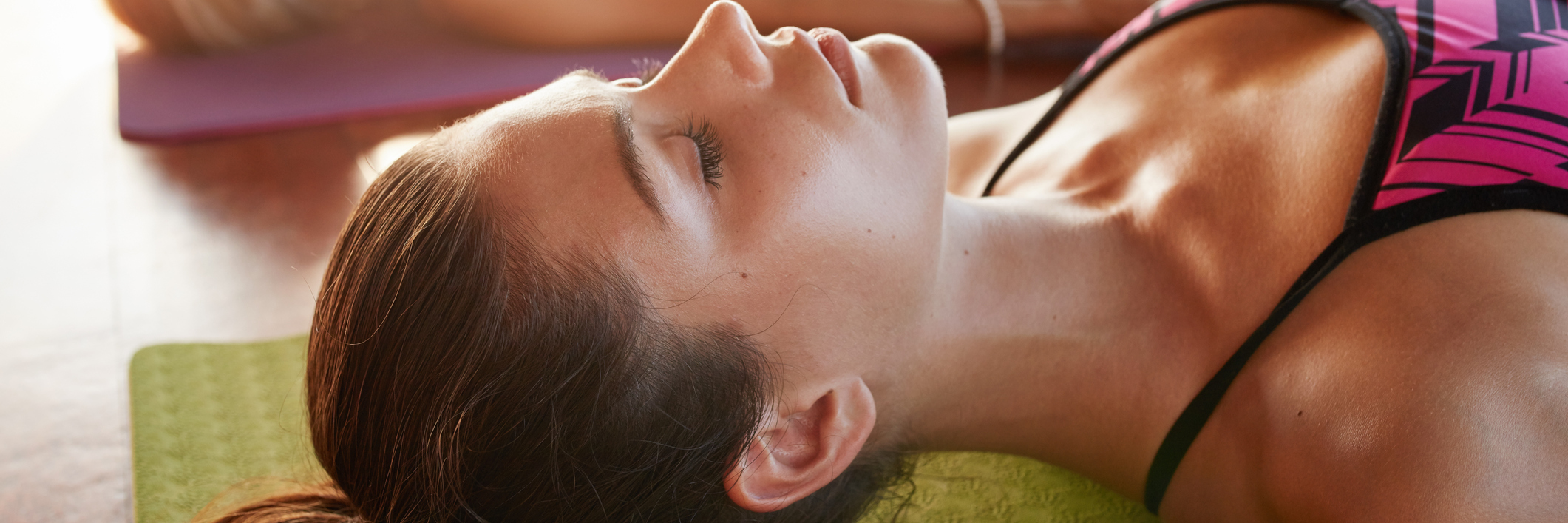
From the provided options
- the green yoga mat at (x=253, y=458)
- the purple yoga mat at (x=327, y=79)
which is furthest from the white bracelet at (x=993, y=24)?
the green yoga mat at (x=253, y=458)

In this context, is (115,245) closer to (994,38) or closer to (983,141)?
(983,141)

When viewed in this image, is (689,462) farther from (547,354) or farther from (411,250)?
(411,250)

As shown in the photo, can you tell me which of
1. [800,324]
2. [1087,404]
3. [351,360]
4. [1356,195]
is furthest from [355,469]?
[1356,195]

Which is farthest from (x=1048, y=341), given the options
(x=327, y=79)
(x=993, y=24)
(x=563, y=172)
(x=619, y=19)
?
(x=327, y=79)

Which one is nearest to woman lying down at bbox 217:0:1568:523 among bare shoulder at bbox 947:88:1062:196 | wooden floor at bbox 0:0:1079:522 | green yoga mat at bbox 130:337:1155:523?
green yoga mat at bbox 130:337:1155:523

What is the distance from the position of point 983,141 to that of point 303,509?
1079mm

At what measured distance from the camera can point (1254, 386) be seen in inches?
41.1

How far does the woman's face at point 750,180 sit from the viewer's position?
89 cm

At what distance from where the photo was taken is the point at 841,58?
1.02 m

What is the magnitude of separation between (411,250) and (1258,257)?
85 cm

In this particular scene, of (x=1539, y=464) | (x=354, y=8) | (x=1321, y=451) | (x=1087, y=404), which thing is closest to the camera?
(x=1539, y=464)

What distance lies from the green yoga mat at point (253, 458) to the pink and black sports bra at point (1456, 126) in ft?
1.04

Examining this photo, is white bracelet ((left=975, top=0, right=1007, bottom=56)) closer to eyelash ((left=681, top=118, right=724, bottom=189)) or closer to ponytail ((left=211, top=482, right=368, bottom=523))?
eyelash ((left=681, top=118, right=724, bottom=189))

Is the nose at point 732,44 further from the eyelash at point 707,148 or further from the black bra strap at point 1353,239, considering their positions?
the black bra strap at point 1353,239
